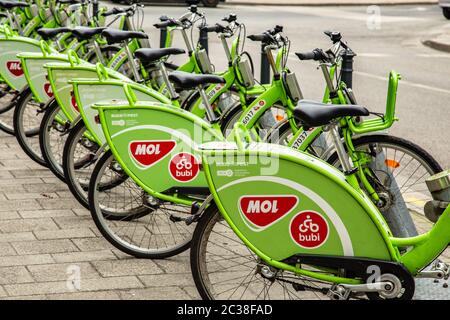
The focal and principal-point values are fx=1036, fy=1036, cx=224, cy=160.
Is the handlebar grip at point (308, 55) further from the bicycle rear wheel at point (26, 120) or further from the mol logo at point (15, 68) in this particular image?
the mol logo at point (15, 68)

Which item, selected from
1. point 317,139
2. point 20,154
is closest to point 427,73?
point 20,154

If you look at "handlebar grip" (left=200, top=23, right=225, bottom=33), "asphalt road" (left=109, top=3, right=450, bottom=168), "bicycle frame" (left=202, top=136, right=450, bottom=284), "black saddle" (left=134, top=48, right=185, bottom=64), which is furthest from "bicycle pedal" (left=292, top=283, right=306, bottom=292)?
"asphalt road" (left=109, top=3, right=450, bottom=168)

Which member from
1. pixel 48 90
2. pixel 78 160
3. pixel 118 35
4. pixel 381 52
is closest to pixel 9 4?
pixel 48 90

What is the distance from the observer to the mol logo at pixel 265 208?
462 centimetres

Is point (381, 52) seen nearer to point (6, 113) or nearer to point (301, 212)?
point (6, 113)

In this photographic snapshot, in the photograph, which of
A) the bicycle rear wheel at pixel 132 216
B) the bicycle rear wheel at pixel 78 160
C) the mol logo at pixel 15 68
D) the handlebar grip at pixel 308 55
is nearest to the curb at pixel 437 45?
the mol logo at pixel 15 68

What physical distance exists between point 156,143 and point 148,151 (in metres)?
0.06

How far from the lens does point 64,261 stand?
229 inches

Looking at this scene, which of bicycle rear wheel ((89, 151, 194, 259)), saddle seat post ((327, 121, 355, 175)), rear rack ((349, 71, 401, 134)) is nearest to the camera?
saddle seat post ((327, 121, 355, 175))

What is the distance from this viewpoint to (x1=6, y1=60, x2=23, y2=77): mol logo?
28.8ft

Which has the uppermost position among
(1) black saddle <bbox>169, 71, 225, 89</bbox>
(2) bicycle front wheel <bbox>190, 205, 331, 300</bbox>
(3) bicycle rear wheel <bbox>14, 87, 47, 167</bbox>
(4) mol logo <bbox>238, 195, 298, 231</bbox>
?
(1) black saddle <bbox>169, 71, 225, 89</bbox>

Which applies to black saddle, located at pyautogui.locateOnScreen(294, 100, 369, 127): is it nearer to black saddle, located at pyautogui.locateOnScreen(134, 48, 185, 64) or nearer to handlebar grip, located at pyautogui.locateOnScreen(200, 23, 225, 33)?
black saddle, located at pyautogui.locateOnScreen(134, 48, 185, 64)
